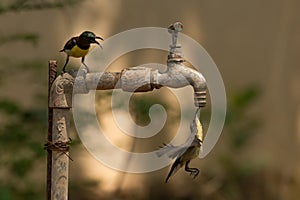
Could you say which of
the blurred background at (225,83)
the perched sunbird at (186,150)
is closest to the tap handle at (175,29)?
the perched sunbird at (186,150)

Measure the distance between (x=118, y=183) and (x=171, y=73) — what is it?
2287 mm

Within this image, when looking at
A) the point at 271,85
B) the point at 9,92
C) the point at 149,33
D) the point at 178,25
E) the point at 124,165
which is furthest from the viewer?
the point at 271,85

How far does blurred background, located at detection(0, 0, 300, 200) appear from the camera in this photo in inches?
132

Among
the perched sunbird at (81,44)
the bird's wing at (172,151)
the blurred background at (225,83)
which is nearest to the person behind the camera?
the bird's wing at (172,151)

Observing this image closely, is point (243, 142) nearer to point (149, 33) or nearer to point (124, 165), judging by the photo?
point (124, 165)

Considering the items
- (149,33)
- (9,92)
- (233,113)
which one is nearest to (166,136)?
(233,113)

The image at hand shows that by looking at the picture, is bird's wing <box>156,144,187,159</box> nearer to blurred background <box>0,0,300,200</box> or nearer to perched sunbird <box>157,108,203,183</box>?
perched sunbird <box>157,108,203,183</box>

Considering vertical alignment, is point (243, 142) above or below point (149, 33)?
above

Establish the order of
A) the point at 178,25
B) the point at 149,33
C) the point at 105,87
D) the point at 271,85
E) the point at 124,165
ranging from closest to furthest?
the point at 178,25 < the point at 105,87 < the point at 149,33 < the point at 124,165 < the point at 271,85

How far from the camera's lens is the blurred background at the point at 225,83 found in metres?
3.36

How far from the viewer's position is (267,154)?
3961 mm

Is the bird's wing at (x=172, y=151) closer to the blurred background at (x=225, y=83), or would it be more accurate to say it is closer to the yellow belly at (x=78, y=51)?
the yellow belly at (x=78, y=51)

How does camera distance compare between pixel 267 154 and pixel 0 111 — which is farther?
pixel 267 154

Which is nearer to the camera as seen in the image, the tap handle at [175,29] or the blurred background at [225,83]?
the tap handle at [175,29]
